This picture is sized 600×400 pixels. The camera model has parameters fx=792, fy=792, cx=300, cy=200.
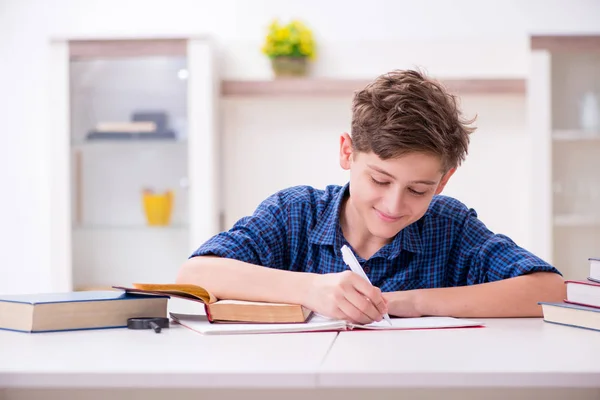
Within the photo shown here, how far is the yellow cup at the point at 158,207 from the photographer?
11.8 ft

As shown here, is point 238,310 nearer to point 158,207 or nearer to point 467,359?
point 467,359

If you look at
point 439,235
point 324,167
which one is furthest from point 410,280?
point 324,167

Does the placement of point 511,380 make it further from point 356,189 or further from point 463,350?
point 356,189

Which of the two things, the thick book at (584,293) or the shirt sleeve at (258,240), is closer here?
the thick book at (584,293)

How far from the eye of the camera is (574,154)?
345cm

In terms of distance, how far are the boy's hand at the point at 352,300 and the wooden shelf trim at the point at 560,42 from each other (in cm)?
239

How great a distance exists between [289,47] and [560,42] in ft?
3.79

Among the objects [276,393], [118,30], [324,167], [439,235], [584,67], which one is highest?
[118,30]

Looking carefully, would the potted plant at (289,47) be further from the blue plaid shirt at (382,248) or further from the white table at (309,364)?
the white table at (309,364)

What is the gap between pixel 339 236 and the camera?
1.69 m

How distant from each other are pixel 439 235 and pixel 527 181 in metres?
1.98

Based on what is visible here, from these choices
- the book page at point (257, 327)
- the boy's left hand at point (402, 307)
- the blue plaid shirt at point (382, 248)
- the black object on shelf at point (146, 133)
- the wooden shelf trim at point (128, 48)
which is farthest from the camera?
the black object on shelf at point (146, 133)

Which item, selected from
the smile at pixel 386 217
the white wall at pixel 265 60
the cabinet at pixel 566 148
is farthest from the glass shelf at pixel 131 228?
the smile at pixel 386 217

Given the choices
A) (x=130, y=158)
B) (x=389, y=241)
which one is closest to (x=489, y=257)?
(x=389, y=241)
